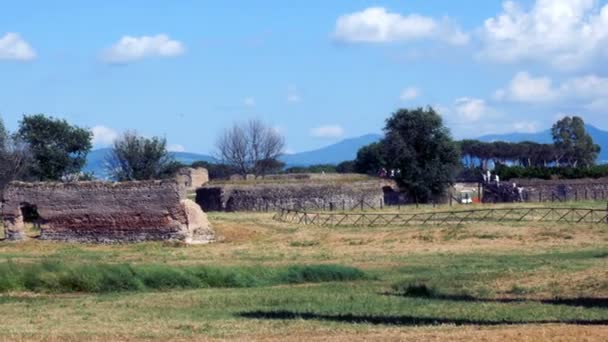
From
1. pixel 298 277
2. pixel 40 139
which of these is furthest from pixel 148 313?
pixel 40 139

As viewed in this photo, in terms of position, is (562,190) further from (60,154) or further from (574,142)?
(574,142)

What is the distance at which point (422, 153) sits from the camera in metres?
86.0

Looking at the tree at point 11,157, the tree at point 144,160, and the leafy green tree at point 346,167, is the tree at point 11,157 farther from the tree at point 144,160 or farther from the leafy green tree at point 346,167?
the leafy green tree at point 346,167

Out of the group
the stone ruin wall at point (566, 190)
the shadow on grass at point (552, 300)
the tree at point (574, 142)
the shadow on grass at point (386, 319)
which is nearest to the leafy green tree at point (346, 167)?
the tree at point (574, 142)

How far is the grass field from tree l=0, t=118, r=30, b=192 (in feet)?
92.3

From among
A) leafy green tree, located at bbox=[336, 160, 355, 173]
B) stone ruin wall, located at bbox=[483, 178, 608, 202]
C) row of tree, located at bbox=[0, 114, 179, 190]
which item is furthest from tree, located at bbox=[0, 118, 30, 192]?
leafy green tree, located at bbox=[336, 160, 355, 173]

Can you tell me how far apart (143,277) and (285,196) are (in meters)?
46.9

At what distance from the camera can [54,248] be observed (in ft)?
152

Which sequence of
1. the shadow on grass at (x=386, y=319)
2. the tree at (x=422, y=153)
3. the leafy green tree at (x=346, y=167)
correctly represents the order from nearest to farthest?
1. the shadow on grass at (x=386, y=319)
2. the tree at (x=422, y=153)
3. the leafy green tree at (x=346, y=167)

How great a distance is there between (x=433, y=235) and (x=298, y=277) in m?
17.5

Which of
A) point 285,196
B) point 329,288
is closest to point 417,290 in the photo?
point 329,288

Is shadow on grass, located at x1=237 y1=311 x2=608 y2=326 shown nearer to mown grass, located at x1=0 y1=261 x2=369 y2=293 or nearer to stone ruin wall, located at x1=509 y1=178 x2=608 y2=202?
mown grass, located at x1=0 y1=261 x2=369 y2=293

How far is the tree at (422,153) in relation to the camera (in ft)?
275

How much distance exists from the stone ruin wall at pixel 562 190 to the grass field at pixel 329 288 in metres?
32.9
